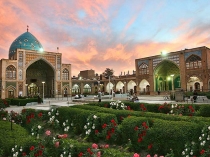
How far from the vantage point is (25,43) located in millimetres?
48375

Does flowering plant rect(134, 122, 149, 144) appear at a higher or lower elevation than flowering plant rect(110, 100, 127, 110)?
lower

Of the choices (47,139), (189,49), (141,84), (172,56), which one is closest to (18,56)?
(141,84)

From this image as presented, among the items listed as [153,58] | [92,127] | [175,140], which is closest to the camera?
[175,140]

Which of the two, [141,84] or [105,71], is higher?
[105,71]

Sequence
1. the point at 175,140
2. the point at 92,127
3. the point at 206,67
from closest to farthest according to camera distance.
Answer: the point at 175,140
the point at 92,127
the point at 206,67

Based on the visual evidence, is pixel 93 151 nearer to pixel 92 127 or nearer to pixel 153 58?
pixel 92 127

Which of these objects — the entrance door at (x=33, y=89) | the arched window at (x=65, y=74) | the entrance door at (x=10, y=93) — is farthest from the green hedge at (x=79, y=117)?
the entrance door at (x=33, y=89)

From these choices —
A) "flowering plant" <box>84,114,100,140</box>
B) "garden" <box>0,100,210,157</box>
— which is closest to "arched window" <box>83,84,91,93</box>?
"garden" <box>0,100,210,157</box>

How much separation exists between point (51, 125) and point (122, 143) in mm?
4854

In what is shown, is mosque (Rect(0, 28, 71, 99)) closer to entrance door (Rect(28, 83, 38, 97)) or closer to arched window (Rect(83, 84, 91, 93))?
entrance door (Rect(28, 83, 38, 97))

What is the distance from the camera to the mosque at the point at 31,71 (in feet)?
128

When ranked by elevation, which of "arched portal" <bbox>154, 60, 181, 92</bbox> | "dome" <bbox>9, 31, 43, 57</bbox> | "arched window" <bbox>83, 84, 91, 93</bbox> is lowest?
"arched window" <bbox>83, 84, 91, 93</bbox>

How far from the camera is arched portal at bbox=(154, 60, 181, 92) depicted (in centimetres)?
4391

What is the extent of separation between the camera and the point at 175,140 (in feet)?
18.1
